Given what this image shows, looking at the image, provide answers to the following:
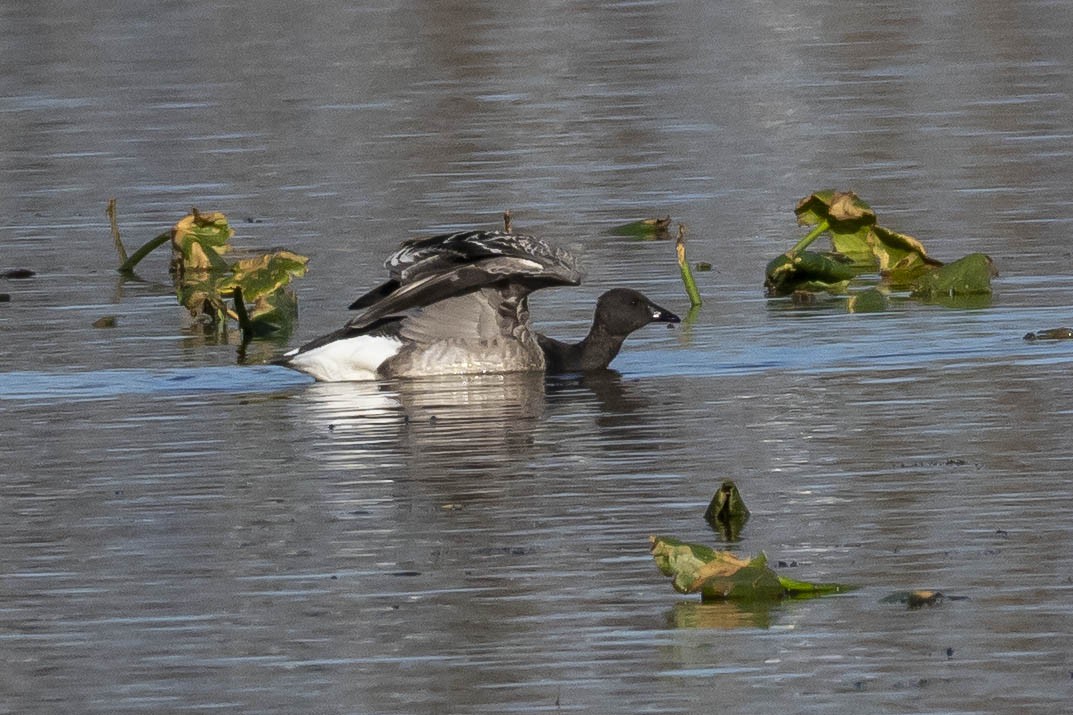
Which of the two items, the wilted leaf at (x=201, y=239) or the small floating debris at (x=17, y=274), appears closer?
the wilted leaf at (x=201, y=239)

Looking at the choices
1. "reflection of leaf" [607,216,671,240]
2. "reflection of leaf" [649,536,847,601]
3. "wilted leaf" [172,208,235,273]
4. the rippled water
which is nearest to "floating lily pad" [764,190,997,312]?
the rippled water

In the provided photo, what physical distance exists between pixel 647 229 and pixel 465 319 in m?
4.50

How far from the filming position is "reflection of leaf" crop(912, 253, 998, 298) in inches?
622

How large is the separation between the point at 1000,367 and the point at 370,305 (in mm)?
3318

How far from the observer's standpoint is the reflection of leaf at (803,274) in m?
16.4

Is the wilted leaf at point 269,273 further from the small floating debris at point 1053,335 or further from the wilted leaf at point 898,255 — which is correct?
the small floating debris at point 1053,335

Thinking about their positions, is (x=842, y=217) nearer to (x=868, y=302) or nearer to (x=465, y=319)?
(x=868, y=302)

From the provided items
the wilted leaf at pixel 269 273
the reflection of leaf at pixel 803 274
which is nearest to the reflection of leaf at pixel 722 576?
the wilted leaf at pixel 269 273

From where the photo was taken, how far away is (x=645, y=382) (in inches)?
555

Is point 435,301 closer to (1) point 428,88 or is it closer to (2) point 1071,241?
(2) point 1071,241

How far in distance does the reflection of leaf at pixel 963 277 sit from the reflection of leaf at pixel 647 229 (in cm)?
306

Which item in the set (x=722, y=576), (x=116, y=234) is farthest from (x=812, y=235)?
(x=722, y=576)

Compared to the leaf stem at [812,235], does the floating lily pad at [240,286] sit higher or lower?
lower

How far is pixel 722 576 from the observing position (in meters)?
8.66
